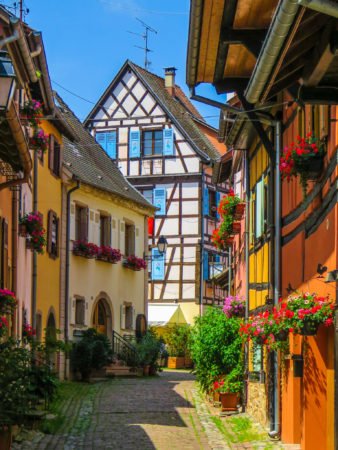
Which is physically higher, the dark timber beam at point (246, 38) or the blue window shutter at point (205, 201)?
the blue window shutter at point (205, 201)

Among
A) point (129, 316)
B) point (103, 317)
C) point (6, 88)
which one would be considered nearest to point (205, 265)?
point (129, 316)

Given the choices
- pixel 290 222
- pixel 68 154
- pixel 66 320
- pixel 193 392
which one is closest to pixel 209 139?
pixel 68 154

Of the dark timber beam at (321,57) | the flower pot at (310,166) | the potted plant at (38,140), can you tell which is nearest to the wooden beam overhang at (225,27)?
the flower pot at (310,166)

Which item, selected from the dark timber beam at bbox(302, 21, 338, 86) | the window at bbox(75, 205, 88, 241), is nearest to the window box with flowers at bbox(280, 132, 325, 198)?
the dark timber beam at bbox(302, 21, 338, 86)

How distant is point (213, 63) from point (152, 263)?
2907cm

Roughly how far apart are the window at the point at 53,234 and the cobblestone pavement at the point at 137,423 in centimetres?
457

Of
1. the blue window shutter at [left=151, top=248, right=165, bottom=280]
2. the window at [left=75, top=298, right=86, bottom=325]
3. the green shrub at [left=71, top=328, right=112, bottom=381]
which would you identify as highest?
the blue window shutter at [left=151, top=248, right=165, bottom=280]

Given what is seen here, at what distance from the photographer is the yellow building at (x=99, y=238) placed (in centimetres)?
2927

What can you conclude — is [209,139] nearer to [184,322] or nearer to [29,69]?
[184,322]

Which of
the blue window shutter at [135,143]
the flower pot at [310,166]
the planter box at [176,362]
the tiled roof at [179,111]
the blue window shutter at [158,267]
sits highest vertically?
the tiled roof at [179,111]

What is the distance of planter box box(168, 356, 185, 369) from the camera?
3934 cm

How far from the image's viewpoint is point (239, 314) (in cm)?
2042

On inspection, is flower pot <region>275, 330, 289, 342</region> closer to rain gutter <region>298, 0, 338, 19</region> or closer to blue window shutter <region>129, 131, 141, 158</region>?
rain gutter <region>298, 0, 338, 19</region>

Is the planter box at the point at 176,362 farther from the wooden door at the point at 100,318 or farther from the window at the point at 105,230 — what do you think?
the window at the point at 105,230
